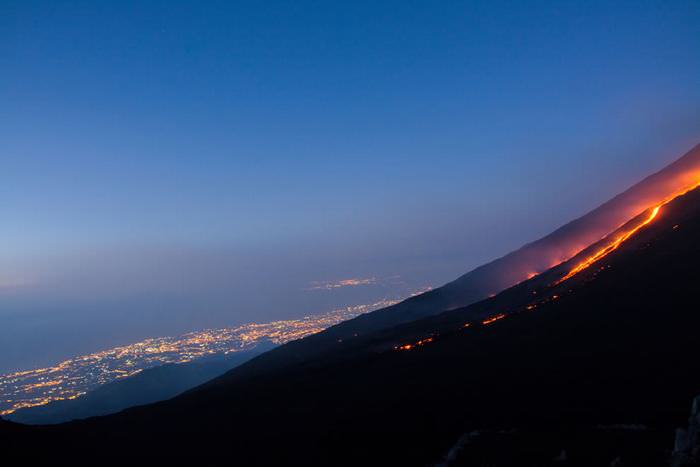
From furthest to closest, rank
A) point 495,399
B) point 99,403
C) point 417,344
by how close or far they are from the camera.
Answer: point 99,403 < point 417,344 < point 495,399

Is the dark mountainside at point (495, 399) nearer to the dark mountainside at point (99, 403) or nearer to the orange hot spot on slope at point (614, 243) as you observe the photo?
the orange hot spot on slope at point (614, 243)

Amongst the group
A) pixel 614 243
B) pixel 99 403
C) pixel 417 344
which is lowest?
pixel 417 344

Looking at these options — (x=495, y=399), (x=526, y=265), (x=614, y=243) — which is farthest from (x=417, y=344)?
(x=526, y=265)

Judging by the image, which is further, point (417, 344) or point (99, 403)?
point (99, 403)

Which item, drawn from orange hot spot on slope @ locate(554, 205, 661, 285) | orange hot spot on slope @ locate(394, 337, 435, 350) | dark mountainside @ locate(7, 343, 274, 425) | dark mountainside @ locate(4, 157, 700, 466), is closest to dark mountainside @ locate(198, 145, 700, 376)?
orange hot spot on slope @ locate(554, 205, 661, 285)

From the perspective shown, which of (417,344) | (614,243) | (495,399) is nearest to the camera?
(495,399)

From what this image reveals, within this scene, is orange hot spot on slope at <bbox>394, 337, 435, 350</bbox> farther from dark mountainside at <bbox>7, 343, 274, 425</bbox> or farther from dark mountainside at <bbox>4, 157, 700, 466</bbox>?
dark mountainside at <bbox>7, 343, 274, 425</bbox>

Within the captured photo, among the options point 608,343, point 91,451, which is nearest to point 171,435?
A: point 91,451

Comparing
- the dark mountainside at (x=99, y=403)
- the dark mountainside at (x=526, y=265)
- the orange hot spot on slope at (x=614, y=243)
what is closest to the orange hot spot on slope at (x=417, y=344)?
the orange hot spot on slope at (x=614, y=243)

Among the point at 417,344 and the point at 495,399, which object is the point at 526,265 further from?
the point at 495,399
